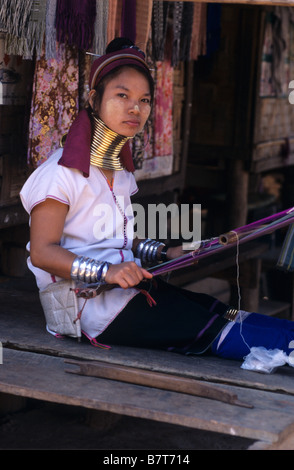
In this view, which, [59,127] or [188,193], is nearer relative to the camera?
[59,127]

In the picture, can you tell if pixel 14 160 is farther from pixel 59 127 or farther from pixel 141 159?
pixel 141 159

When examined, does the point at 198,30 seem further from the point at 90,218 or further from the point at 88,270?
the point at 88,270

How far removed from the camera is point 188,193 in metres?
9.23

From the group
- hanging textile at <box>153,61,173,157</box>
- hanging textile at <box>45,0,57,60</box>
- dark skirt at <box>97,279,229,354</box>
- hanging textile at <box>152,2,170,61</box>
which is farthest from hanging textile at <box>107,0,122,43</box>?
dark skirt at <box>97,279,229,354</box>

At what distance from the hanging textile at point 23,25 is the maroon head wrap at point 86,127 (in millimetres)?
873

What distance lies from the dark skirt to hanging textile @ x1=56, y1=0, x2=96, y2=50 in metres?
1.68

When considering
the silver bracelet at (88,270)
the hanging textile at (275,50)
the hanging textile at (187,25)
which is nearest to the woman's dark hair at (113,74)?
the silver bracelet at (88,270)

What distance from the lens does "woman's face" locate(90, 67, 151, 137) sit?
344 centimetres

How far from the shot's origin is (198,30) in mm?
5922

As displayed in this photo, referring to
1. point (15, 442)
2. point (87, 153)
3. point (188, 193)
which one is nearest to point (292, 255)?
point (87, 153)

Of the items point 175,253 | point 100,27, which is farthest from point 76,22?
point 175,253

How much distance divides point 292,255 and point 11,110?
200cm

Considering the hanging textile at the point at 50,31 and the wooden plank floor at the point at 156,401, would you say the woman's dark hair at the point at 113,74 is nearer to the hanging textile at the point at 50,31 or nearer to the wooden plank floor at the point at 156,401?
the hanging textile at the point at 50,31

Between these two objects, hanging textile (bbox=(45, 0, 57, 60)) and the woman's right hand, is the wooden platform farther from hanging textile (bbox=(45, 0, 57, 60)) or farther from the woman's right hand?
hanging textile (bbox=(45, 0, 57, 60))
